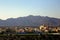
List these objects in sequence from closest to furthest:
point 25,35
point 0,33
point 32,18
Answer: point 25,35 → point 0,33 → point 32,18

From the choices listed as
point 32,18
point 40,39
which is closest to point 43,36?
point 40,39

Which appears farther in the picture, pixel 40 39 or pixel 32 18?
pixel 32 18

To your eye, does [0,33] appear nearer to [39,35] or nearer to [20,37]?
[20,37]

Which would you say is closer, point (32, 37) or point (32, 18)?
point (32, 37)

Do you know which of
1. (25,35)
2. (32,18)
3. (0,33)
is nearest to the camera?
(25,35)

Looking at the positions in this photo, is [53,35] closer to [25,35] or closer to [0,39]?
[25,35]

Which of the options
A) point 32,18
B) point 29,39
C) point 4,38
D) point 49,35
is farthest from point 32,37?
point 32,18

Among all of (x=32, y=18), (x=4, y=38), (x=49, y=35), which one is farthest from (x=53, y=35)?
(x=32, y=18)
